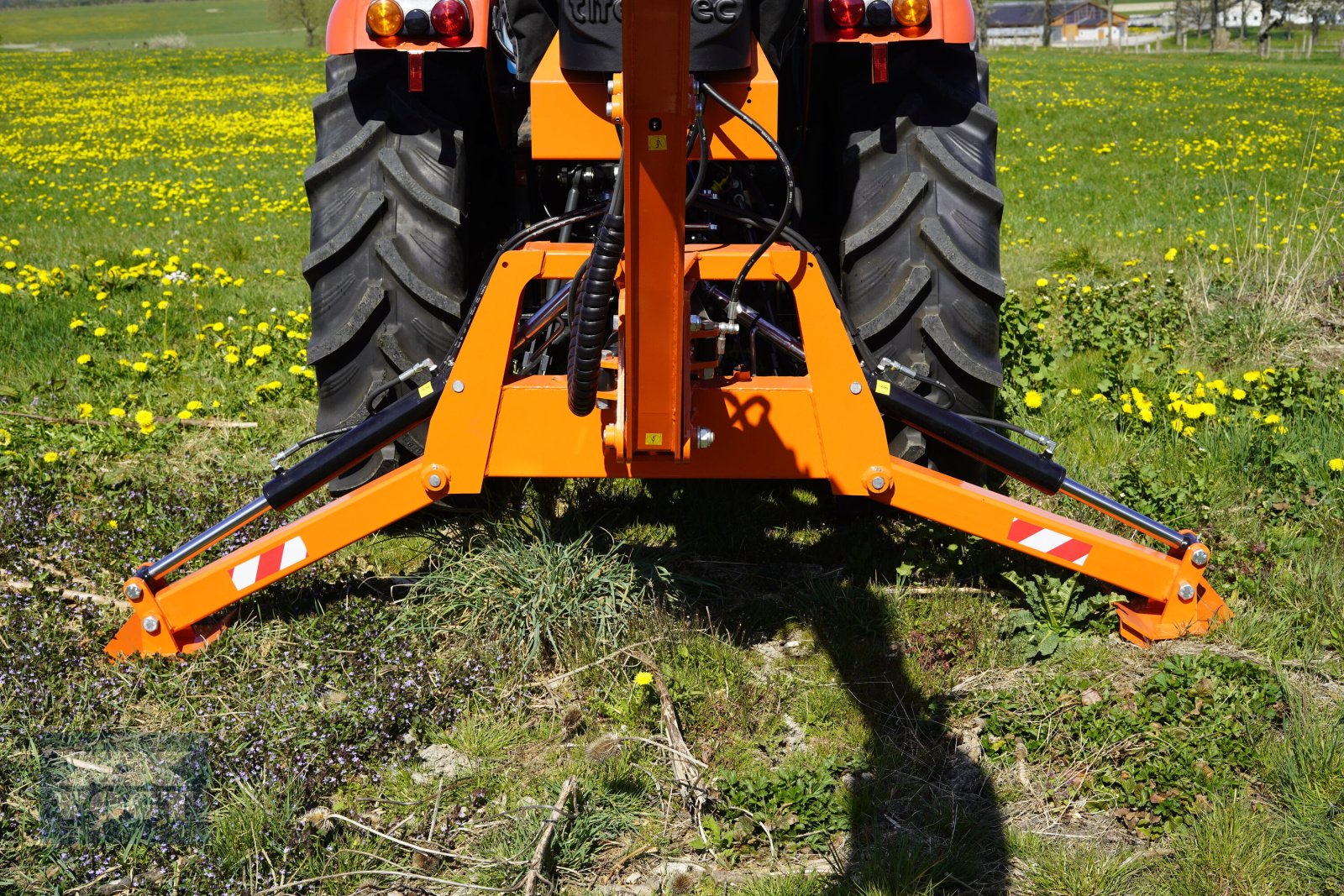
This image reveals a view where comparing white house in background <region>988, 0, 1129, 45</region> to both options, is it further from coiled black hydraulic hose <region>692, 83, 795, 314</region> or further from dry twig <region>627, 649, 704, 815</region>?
dry twig <region>627, 649, 704, 815</region>

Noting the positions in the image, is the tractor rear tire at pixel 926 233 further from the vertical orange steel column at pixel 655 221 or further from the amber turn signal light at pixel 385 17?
the amber turn signal light at pixel 385 17

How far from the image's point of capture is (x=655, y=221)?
2.21 m

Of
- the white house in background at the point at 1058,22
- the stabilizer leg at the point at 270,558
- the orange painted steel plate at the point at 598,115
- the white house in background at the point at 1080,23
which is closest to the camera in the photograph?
the orange painted steel plate at the point at 598,115

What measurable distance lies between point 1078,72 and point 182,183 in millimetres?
22549

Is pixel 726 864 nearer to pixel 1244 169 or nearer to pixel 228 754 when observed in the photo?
pixel 228 754

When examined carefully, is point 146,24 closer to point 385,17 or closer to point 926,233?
point 385,17

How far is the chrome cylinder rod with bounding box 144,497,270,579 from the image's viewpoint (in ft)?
9.50

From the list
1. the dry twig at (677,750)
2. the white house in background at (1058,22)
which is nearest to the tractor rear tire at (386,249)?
the dry twig at (677,750)

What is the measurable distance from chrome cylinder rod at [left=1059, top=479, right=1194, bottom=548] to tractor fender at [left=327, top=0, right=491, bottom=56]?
1874 mm

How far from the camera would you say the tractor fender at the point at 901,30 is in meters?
3.02

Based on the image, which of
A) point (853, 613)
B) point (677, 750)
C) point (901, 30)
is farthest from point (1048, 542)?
point (901, 30)

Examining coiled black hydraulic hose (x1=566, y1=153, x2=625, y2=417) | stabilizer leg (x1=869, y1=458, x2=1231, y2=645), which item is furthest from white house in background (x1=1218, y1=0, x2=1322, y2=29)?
coiled black hydraulic hose (x1=566, y1=153, x2=625, y2=417)

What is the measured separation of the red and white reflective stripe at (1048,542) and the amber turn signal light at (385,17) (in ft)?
6.47

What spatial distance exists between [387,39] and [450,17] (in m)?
0.17
